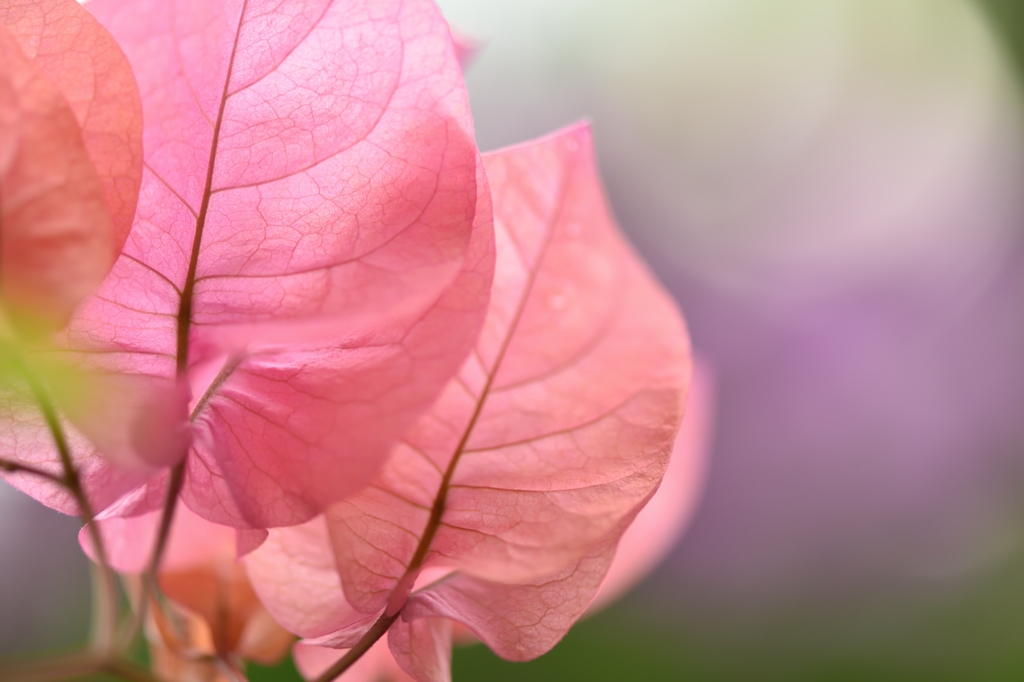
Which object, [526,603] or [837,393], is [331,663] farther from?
[837,393]

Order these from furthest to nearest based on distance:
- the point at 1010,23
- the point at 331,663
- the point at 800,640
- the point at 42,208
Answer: the point at 1010,23
the point at 800,640
the point at 331,663
the point at 42,208

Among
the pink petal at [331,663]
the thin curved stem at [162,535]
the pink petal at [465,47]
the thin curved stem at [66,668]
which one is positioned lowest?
the pink petal at [331,663]

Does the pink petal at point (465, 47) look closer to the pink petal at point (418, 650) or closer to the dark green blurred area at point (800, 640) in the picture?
the pink petal at point (418, 650)

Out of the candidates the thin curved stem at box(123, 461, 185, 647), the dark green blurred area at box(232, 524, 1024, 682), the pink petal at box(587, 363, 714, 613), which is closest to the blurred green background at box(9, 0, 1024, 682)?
the dark green blurred area at box(232, 524, 1024, 682)

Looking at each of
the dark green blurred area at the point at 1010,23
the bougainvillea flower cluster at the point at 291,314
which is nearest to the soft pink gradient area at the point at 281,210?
the bougainvillea flower cluster at the point at 291,314

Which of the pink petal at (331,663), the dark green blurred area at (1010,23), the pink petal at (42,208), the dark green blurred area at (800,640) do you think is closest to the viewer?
the pink petal at (42,208)

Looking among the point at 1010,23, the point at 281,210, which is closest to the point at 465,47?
the point at 281,210

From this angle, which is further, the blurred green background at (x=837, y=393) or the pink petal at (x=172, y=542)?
the blurred green background at (x=837, y=393)
